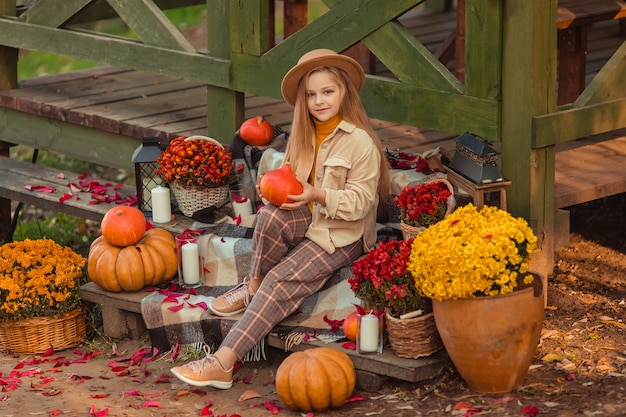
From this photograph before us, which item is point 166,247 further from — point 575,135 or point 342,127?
point 575,135

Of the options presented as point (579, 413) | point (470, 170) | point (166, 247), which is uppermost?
point (470, 170)

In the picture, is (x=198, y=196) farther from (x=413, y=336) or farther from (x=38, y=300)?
(x=413, y=336)

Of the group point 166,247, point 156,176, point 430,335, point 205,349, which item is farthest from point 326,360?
point 156,176

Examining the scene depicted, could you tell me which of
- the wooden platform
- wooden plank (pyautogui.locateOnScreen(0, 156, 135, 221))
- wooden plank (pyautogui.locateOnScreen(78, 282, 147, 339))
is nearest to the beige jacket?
the wooden platform

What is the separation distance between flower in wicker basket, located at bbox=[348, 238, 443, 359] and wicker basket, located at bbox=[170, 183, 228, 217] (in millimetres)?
1421

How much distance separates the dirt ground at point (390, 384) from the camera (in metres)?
5.00

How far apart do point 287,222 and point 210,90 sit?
167 cm

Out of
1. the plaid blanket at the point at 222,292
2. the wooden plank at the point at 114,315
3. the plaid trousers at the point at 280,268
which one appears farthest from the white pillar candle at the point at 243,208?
the plaid trousers at the point at 280,268

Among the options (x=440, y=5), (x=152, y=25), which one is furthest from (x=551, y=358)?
(x=440, y=5)

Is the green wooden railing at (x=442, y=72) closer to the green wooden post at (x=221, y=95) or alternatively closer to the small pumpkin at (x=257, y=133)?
the green wooden post at (x=221, y=95)

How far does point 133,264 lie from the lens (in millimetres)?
5977

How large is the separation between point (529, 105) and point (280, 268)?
133 centimetres

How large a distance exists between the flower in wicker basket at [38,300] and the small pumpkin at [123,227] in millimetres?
303

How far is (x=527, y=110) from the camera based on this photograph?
5398 mm
